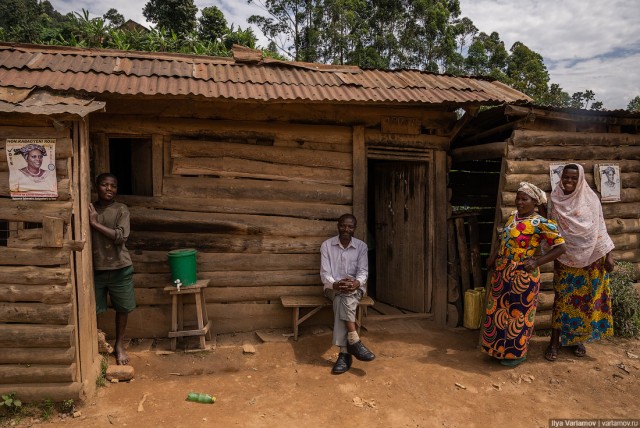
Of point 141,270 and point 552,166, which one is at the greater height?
point 552,166

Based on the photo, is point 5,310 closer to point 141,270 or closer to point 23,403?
point 23,403

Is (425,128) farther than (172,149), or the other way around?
(425,128)

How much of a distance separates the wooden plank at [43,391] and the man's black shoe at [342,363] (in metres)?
2.36

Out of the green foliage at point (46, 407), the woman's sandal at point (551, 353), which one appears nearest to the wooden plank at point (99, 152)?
the green foliage at point (46, 407)

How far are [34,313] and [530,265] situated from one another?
453 centimetres

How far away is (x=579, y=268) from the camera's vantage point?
4.55m

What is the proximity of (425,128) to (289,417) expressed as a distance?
13.2ft

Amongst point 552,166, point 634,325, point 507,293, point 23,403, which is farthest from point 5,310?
point 634,325

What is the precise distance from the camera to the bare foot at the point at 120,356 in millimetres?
4344

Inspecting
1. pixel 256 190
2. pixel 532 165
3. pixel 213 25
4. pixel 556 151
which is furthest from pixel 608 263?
pixel 213 25

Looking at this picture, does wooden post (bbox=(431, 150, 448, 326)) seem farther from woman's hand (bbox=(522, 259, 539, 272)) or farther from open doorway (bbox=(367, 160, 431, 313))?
woman's hand (bbox=(522, 259, 539, 272))

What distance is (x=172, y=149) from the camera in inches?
196

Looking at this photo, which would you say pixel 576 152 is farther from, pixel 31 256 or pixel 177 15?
pixel 177 15

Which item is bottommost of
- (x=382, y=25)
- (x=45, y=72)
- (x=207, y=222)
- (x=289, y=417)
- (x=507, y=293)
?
(x=289, y=417)
